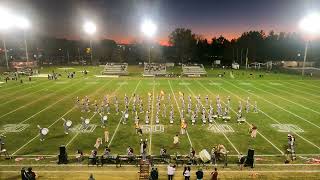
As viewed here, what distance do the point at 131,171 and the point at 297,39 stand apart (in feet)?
415

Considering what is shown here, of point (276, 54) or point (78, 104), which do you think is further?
point (276, 54)

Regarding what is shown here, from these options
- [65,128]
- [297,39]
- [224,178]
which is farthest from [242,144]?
[297,39]

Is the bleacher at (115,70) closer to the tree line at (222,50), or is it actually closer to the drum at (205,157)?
the tree line at (222,50)

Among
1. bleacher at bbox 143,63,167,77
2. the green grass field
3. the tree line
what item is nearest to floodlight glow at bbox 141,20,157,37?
bleacher at bbox 143,63,167,77

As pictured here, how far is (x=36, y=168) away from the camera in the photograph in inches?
708

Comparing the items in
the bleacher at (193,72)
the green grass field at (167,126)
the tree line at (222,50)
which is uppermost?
the tree line at (222,50)

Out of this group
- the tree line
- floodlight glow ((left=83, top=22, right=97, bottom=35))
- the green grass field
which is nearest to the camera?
the green grass field

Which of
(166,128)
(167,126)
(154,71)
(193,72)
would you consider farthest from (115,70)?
(166,128)

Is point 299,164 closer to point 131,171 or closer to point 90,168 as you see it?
point 131,171

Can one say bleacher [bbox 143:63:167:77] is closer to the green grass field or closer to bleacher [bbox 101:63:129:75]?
bleacher [bbox 101:63:129:75]

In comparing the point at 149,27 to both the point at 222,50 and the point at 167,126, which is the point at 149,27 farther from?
the point at 222,50

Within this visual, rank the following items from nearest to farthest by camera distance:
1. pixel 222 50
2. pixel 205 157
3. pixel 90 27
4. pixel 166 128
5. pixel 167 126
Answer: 1. pixel 205 157
2. pixel 166 128
3. pixel 167 126
4. pixel 90 27
5. pixel 222 50

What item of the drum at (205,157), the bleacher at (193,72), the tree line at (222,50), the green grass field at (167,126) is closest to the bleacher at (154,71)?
the bleacher at (193,72)

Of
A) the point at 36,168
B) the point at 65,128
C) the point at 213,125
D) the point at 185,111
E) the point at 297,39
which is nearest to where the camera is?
the point at 36,168
